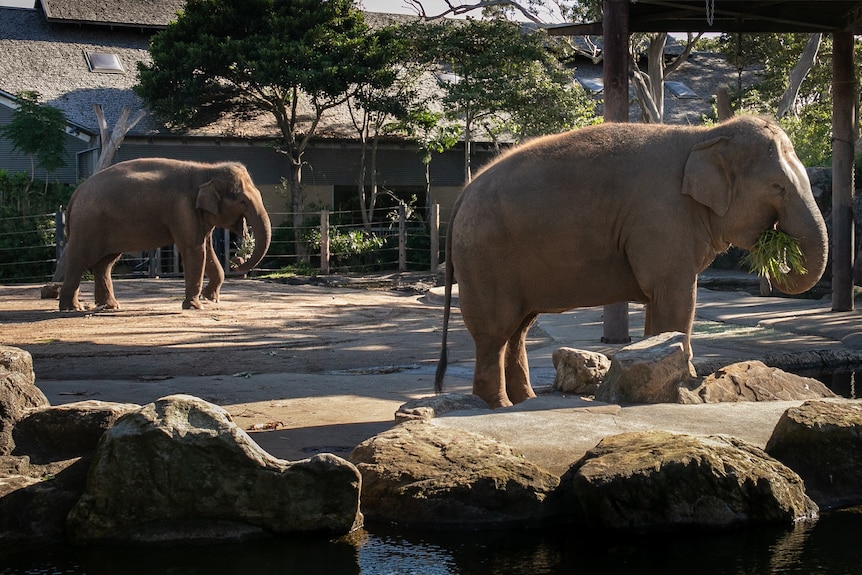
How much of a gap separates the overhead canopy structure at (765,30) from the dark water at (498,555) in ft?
16.4

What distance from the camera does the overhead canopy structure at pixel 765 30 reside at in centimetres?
971

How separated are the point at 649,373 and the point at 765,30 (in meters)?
7.21

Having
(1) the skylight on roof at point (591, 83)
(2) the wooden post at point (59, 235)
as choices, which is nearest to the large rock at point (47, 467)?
(2) the wooden post at point (59, 235)

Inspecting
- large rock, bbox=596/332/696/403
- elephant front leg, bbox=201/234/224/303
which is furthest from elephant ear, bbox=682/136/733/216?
elephant front leg, bbox=201/234/224/303

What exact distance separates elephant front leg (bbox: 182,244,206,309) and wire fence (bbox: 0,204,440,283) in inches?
299

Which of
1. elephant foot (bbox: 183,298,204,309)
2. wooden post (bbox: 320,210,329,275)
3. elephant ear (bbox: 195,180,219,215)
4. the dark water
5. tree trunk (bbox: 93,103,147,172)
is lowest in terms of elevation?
the dark water

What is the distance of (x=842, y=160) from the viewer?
41.1 feet

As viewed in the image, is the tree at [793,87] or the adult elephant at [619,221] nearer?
the adult elephant at [619,221]

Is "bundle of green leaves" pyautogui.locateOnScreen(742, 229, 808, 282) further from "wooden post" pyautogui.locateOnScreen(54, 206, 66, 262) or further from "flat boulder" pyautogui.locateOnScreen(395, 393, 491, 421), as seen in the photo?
"wooden post" pyautogui.locateOnScreen(54, 206, 66, 262)

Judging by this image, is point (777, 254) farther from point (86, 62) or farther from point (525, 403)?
point (86, 62)

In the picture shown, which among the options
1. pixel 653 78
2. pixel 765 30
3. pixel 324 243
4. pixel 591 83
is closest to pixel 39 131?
pixel 324 243

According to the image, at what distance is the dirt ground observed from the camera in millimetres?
8992

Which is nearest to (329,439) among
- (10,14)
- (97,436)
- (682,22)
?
(97,436)

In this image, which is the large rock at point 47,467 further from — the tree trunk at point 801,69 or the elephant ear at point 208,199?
the tree trunk at point 801,69
